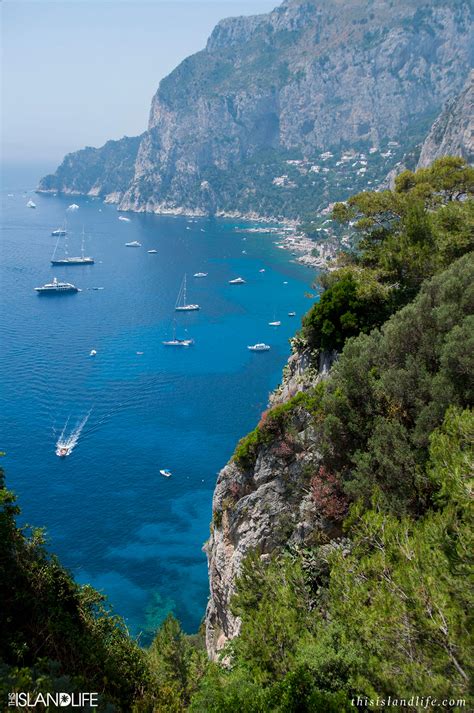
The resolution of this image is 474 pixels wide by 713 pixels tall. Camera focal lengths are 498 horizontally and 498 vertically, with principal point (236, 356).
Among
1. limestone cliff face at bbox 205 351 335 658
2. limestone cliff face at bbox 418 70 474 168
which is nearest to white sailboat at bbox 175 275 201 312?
limestone cliff face at bbox 205 351 335 658

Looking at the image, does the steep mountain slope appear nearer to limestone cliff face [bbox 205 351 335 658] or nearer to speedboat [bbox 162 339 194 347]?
limestone cliff face [bbox 205 351 335 658]

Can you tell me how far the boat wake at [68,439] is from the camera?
45344 millimetres

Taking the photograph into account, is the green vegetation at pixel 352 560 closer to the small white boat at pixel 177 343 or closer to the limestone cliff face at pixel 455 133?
the small white boat at pixel 177 343

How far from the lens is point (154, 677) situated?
13.3 metres

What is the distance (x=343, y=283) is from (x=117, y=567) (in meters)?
25.8

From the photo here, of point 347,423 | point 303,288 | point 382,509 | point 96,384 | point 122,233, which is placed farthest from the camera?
point 122,233

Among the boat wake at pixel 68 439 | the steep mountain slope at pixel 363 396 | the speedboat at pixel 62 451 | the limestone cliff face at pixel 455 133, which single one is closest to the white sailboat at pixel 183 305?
the boat wake at pixel 68 439

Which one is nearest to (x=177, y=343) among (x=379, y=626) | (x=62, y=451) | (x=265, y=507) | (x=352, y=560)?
(x=62, y=451)

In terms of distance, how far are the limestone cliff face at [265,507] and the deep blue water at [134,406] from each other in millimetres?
12392

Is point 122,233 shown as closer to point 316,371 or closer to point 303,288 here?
point 303,288

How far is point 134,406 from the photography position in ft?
179

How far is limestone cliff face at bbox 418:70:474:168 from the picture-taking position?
124156 millimetres

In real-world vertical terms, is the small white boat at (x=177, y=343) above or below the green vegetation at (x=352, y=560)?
below

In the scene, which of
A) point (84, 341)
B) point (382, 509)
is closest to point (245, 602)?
point (382, 509)
